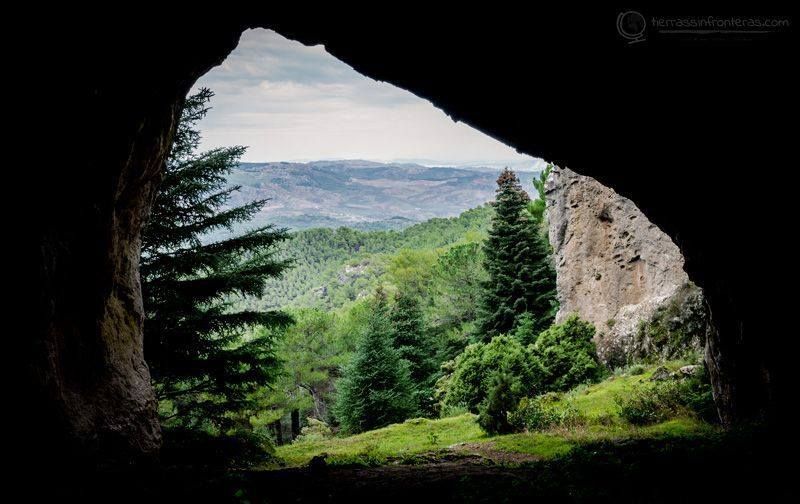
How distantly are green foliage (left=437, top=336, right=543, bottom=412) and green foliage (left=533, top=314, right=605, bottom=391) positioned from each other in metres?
0.79

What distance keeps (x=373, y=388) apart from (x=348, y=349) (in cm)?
1566

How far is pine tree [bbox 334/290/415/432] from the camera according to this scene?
23.7m

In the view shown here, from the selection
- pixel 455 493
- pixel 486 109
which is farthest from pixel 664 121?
pixel 455 493

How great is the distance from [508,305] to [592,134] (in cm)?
2363

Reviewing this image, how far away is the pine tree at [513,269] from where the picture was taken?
28.9m

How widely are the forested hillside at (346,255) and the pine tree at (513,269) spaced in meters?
59.2

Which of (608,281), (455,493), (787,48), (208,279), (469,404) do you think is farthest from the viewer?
(608,281)

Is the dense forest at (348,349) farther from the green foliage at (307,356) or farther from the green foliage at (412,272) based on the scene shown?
the green foliage at (412,272)

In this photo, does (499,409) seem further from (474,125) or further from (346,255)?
(346,255)

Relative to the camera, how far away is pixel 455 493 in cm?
582

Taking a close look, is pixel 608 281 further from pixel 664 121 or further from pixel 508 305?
pixel 664 121

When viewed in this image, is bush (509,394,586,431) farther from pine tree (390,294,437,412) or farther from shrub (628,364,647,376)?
pine tree (390,294,437,412)

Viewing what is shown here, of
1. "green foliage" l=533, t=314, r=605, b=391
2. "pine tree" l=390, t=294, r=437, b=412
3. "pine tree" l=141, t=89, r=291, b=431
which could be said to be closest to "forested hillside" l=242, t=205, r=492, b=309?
"pine tree" l=390, t=294, r=437, b=412

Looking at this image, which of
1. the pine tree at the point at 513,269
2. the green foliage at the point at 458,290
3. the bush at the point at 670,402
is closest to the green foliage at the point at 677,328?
the bush at the point at 670,402
